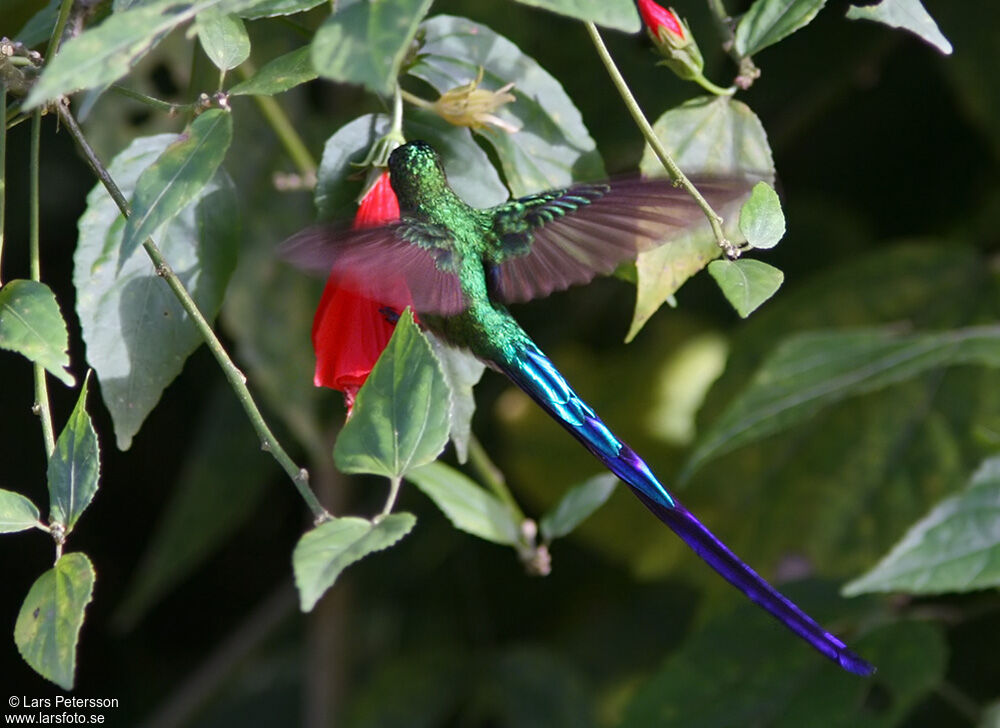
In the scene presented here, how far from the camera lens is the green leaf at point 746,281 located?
1.94ft

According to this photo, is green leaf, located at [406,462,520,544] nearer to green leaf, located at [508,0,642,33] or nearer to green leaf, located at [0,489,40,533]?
green leaf, located at [0,489,40,533]

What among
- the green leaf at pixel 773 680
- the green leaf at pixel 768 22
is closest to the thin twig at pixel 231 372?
the green leaf at pixel 768 22

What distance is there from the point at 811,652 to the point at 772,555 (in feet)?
0.65

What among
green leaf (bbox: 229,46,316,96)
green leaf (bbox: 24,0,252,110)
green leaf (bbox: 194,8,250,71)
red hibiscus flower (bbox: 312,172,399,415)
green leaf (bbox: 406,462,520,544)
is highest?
green leaf (bbox: 24,0,252,110)

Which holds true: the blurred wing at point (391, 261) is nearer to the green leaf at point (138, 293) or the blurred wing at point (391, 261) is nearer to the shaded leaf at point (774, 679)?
the green leaf at point (138, 293)

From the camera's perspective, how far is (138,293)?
2.46 ft

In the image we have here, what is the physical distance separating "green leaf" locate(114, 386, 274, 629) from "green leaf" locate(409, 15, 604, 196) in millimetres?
832

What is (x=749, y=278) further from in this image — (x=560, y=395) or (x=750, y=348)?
(x=750, y=348)

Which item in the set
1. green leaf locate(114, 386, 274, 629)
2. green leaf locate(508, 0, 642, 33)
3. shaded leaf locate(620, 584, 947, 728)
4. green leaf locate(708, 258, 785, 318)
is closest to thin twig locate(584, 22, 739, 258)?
green leaf locate(708, 258, 785, 318)

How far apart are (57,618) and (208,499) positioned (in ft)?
3.10

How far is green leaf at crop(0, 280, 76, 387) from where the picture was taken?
574 millimetres

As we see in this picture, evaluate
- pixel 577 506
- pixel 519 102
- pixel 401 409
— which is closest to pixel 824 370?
pixel 577 506

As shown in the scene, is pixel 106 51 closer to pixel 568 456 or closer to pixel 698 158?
pixel 698 158

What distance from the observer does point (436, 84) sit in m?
0.76
